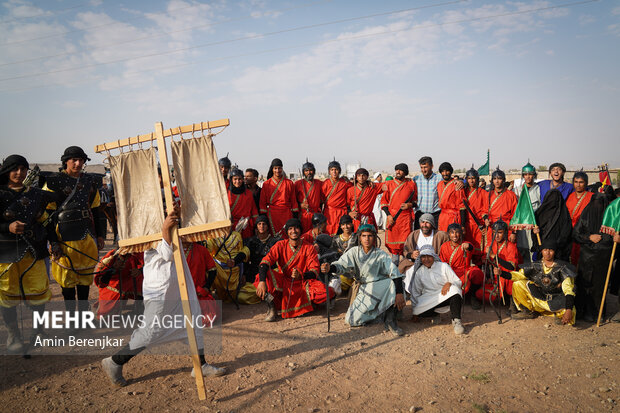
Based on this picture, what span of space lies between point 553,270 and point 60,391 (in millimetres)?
5927

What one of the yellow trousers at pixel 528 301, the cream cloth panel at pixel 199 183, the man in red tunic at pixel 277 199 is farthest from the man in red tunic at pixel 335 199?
the cream cloth panel at pixel 199 183

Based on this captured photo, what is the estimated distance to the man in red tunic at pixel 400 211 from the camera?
281 inches

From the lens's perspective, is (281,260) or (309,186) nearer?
(281,260)

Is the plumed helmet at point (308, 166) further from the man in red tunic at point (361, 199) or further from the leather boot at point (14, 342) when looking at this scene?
the leather boot at point (14, 342)

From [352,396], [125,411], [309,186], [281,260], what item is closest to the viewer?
[125,411]

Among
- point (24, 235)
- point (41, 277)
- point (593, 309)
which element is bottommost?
point (593, 309)

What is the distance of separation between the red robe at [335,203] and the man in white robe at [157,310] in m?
4.25

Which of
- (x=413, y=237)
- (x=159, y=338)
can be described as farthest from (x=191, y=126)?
(x=413, y=237)

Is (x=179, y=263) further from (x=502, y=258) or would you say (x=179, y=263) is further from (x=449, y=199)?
(x=449, y=199)

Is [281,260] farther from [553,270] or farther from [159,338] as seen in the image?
[553,270]

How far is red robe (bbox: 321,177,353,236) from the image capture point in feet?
24.7

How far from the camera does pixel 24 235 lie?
432 centimetres

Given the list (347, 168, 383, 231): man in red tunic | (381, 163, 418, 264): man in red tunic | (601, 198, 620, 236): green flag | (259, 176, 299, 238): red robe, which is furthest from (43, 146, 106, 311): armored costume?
(601, 198, 620, 236): green flag

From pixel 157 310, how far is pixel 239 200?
150 inches
